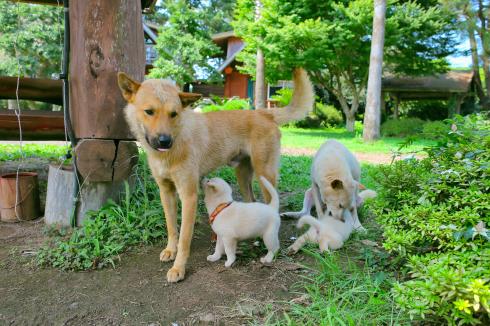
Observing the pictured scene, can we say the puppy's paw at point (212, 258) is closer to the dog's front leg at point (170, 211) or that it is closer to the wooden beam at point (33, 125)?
the dog's front leg at point (170, 211)

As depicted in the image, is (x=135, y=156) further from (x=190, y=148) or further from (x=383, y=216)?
(x=383, y=216)

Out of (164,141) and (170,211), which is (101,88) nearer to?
(164,141)

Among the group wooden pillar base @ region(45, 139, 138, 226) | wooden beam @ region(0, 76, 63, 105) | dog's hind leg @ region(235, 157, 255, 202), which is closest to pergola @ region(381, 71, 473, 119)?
dog's hind leg @ region(235, 157, 255, 202)

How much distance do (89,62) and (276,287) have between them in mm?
2760

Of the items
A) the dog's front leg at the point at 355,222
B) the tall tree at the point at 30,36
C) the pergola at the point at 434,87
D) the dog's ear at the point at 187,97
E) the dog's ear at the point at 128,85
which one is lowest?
the dog's front leg at the point at 355,222

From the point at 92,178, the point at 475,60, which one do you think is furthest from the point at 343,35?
the point at 92,178

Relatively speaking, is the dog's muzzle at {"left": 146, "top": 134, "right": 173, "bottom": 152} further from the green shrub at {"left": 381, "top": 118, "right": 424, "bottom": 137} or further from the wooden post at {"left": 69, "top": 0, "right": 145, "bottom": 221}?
the green shrub at {"left": 381, "top": 118, "right": 424, "bottom": 137}

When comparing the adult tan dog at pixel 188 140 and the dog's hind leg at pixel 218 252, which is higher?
the adult tan dog at pixel 188 140

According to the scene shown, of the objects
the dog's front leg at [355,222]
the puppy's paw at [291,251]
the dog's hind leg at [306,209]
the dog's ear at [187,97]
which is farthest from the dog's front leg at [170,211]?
the dog's front leg at [355,222]

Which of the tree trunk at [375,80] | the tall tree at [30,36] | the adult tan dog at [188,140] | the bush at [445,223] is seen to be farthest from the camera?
the tall tree at [30,36]

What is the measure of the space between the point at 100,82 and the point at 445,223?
322cm

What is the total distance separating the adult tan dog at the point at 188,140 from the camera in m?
3.03

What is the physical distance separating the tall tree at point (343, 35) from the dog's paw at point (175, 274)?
15.9 metres

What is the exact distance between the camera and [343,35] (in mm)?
17625
